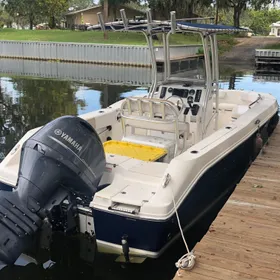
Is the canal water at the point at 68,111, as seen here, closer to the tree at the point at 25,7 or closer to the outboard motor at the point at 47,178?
the outboard motor at the point at 47,178

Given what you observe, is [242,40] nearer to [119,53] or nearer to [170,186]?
[119,53]

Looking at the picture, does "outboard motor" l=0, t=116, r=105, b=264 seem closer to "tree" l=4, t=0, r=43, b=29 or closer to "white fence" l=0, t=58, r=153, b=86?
"white fence" l=0, t=58, r=153, b=86

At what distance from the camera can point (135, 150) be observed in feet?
17.1

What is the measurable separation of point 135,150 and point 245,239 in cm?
187

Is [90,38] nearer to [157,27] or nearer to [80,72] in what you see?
[80,72]

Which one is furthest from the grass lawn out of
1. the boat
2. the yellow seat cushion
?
the yellow seat cushion

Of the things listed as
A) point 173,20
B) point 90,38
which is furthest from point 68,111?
point 90,38

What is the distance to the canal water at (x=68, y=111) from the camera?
4.08 metres

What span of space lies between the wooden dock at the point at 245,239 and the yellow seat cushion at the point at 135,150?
40.2 inches

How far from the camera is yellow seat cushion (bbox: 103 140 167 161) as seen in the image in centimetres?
503

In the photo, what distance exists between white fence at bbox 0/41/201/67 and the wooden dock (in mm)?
18026

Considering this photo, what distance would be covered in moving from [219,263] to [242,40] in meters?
33.1

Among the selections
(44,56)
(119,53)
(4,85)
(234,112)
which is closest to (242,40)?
(119,53)

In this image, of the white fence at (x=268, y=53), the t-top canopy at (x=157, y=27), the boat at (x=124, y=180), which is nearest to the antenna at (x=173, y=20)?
the boat at (x=124, y=180)
